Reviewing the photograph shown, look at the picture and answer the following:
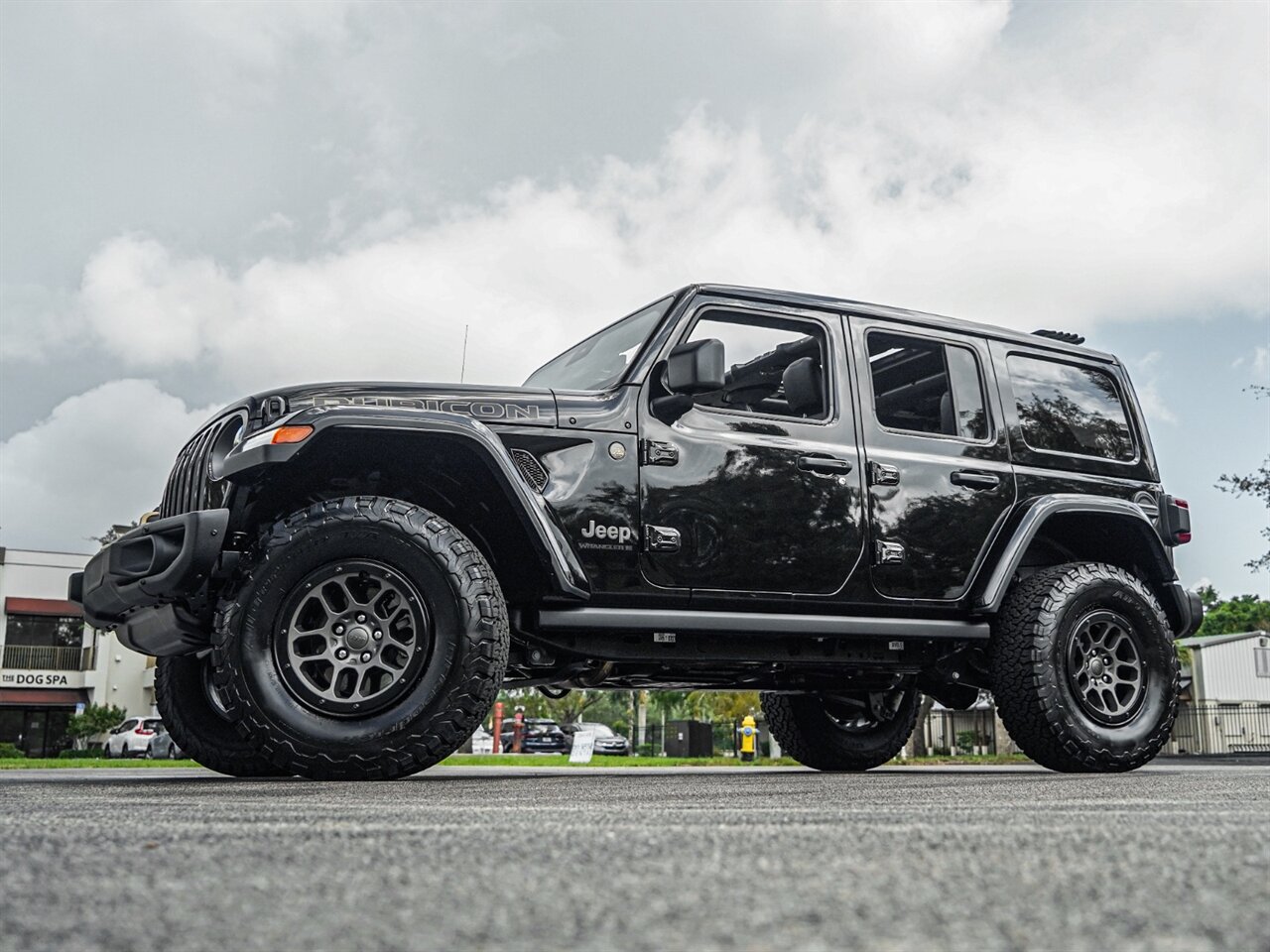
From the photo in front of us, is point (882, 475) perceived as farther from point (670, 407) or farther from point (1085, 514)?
point (1085, 514)

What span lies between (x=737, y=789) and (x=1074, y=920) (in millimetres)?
2937

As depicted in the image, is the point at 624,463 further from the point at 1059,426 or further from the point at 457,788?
the point at 1059,426

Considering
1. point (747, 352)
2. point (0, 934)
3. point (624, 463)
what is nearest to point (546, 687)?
point (624, 463)

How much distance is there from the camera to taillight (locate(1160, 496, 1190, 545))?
A: 6.73 meters

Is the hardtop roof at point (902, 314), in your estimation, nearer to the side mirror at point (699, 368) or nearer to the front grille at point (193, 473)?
the side mirror at point (699, 368)

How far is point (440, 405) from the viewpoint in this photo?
483cm

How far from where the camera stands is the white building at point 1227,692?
124ft

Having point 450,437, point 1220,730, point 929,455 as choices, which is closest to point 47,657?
point 1220,730

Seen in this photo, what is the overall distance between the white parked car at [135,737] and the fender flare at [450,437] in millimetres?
30767

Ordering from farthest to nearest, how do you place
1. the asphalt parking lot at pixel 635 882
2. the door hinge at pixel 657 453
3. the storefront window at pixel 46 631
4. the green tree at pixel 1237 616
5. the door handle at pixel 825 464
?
the green tree at pixel 1237 616 → the storefront window at pixel 46 631 → the door handle at pixel 825 464 → the door hinge at pixel 657 453 → the asphalt parking lot at pixel 635 882

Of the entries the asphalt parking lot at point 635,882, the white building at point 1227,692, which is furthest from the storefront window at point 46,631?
the asphalt parking lot at point 635,882

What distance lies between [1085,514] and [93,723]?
4115 centimetres

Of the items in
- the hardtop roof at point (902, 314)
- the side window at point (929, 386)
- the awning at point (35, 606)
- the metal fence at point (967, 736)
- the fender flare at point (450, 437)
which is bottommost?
the metal fence at point (967, 736)

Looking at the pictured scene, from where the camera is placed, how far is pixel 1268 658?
41125 millimetres
